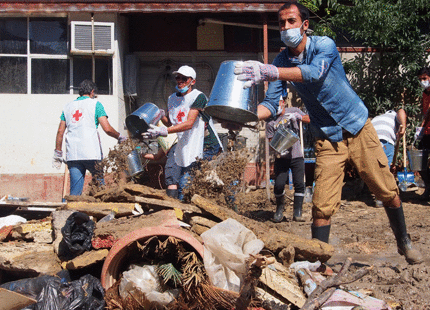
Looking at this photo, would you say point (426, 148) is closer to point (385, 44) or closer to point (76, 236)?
point (385, 44)

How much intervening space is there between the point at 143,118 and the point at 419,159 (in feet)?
14.9

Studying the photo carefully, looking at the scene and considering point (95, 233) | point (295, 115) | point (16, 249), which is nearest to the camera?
point (95, 233)

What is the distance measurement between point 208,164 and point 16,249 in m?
2.03

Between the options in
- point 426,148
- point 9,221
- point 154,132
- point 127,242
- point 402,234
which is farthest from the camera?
point 426,148

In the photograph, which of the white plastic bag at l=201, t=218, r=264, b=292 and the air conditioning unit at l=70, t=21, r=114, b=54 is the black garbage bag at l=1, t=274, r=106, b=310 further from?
the air conditioning unit at l=70, t=21, r=114, b=54

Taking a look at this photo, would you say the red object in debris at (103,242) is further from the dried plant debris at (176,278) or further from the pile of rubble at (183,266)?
the dried plant debris at (176,278)

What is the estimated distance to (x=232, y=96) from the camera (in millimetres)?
4047

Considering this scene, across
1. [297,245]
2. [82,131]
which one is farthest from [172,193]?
[297,245]

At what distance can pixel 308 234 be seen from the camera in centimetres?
589

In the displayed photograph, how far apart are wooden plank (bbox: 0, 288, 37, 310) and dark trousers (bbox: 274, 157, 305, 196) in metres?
4.06

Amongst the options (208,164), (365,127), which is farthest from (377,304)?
(208,164)

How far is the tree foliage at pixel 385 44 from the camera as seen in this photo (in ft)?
31.9

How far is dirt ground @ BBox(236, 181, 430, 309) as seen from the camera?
Result: 3575 mm

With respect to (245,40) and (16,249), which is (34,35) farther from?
(16,249)
